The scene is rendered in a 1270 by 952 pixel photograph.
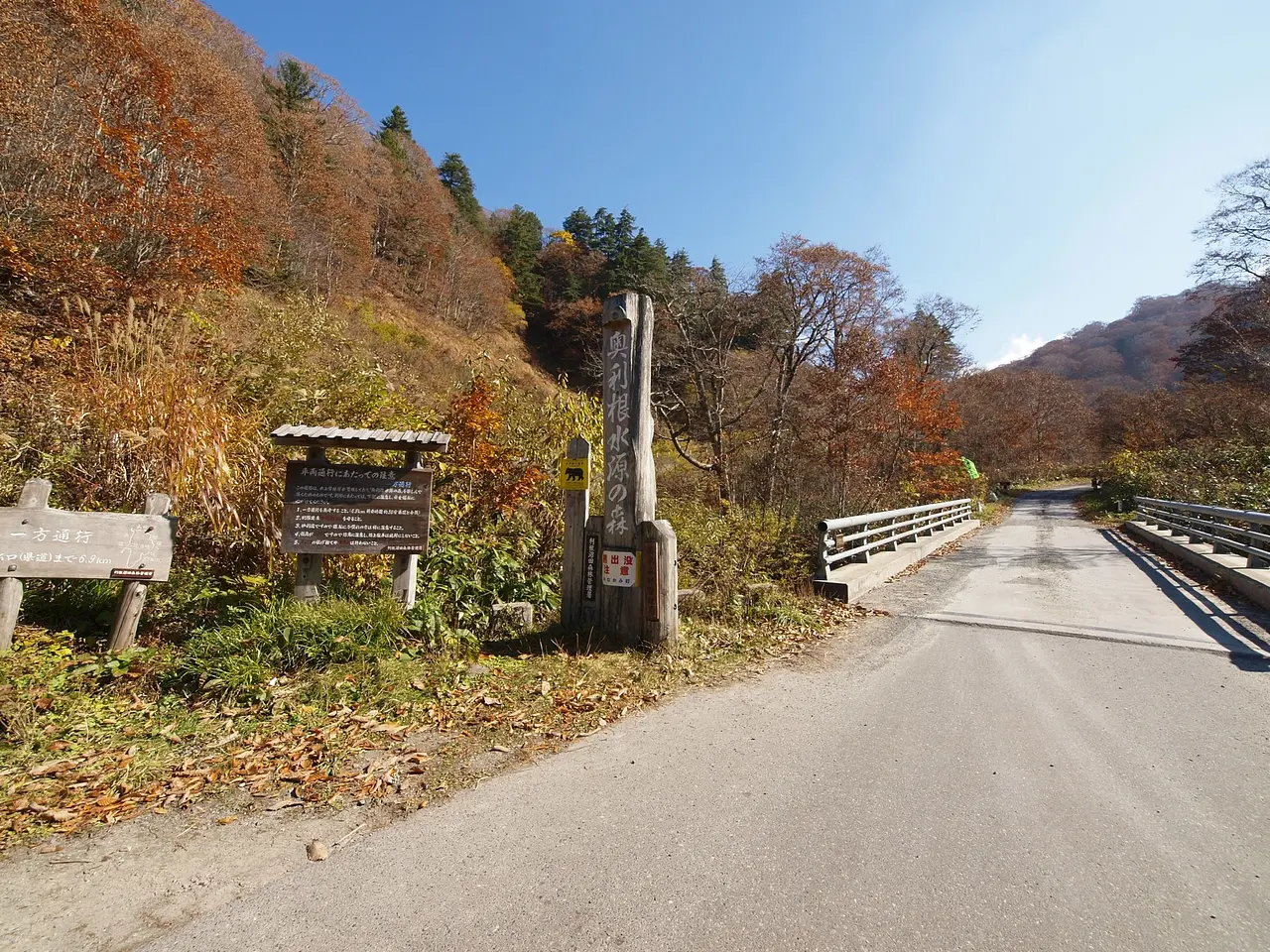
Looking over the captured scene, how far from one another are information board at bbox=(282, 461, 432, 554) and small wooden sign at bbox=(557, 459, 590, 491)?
1210 millimetres

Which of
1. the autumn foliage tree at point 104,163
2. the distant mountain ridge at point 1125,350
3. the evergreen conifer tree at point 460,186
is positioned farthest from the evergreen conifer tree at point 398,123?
the distant mountain ridge at point 1125,350

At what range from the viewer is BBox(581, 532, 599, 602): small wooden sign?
17.0 ft

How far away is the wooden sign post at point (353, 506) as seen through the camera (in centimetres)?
462

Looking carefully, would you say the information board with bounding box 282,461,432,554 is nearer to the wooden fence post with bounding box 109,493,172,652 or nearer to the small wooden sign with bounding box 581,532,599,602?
the wooden fence post with bounding box 109,493,172,652

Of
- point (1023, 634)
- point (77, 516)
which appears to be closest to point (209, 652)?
point (77, 516)

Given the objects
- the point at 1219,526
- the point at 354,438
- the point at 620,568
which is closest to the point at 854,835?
the point at 620,568

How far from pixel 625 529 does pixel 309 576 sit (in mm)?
2721

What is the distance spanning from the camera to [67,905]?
6.77 ft

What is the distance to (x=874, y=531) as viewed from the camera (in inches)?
385

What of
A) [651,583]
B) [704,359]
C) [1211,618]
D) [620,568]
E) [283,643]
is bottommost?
[1211,618]

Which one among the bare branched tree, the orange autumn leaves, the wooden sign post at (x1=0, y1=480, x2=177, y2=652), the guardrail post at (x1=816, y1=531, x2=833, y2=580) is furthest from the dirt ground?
the bare branched tree

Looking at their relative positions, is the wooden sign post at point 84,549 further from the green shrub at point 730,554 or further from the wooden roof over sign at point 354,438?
the green shrub at point 730,554

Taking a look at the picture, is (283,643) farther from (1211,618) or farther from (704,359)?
(704,359)

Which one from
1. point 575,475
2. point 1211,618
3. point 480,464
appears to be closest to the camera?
point 575,475
